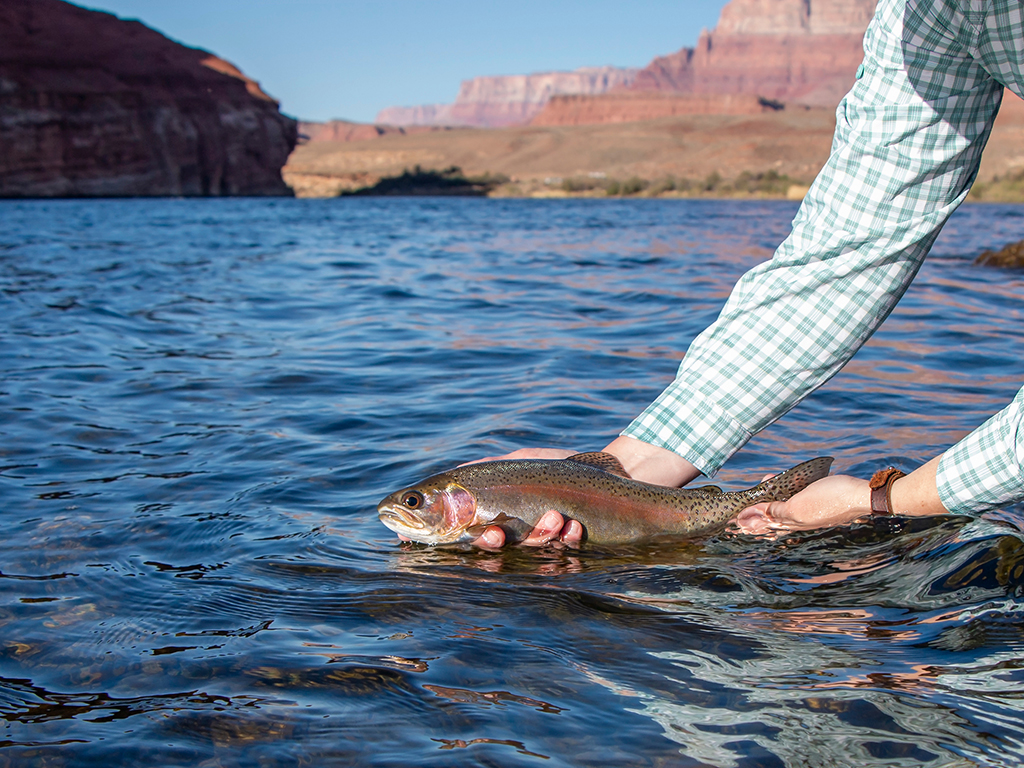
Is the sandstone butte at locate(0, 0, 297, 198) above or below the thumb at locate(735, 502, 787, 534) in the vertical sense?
above

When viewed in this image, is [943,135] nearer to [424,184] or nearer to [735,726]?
[735,726]

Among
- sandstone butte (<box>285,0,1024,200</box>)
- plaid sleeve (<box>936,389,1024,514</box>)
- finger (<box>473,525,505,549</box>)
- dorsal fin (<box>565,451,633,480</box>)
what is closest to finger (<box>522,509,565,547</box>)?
finger (<box>473,525,505,549</box>)

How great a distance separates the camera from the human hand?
3.08m

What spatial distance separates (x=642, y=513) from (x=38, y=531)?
7.97 ft

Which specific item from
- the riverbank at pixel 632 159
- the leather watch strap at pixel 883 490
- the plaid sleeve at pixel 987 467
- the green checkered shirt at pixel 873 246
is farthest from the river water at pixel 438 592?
the riverbank at pixel 632 159

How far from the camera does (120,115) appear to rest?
73.2 m

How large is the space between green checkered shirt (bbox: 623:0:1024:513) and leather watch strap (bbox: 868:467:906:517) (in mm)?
257

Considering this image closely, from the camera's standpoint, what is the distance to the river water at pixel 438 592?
211 centimetres

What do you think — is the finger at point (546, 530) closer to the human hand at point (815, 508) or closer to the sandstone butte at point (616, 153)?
the human hand at point (815, 508)

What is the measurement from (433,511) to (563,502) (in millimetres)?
474

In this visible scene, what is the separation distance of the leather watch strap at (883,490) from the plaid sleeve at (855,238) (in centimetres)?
39

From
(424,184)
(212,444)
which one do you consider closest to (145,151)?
(424,184)

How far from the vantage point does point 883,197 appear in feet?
8.02

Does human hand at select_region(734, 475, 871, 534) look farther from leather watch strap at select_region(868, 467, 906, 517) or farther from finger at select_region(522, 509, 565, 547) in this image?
finger at select_region(522, 509, 565, 547)
